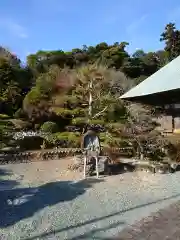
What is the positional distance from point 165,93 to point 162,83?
170 millimetres

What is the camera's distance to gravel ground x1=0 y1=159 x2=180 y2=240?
3.71 m

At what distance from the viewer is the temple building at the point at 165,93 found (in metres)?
2.28

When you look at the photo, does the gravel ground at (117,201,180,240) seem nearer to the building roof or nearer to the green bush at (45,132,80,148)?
the building roof

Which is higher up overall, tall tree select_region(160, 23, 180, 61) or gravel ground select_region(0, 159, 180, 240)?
tall tree select_region(160, 23, 180, 61)

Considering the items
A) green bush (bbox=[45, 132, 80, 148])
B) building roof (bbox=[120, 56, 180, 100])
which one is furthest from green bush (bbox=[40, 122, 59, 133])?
building roof (bbox=[120, 56, 180, 100])

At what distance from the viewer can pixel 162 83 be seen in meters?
2.31

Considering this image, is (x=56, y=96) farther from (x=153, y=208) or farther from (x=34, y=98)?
(x=153, y=208)

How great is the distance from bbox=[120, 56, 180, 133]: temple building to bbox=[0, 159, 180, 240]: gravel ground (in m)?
1.58

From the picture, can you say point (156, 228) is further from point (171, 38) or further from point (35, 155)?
point (171, 38)

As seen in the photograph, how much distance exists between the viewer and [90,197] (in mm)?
5195

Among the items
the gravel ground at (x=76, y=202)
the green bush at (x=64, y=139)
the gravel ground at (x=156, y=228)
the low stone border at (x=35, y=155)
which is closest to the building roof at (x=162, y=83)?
the gravel ground at (x=156, y=228)

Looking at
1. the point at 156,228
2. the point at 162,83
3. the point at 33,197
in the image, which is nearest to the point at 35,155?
the point at 33,197

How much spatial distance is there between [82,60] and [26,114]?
627 centimetres

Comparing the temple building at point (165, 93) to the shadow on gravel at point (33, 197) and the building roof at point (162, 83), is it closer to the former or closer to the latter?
the building roof at point (162, 83)
